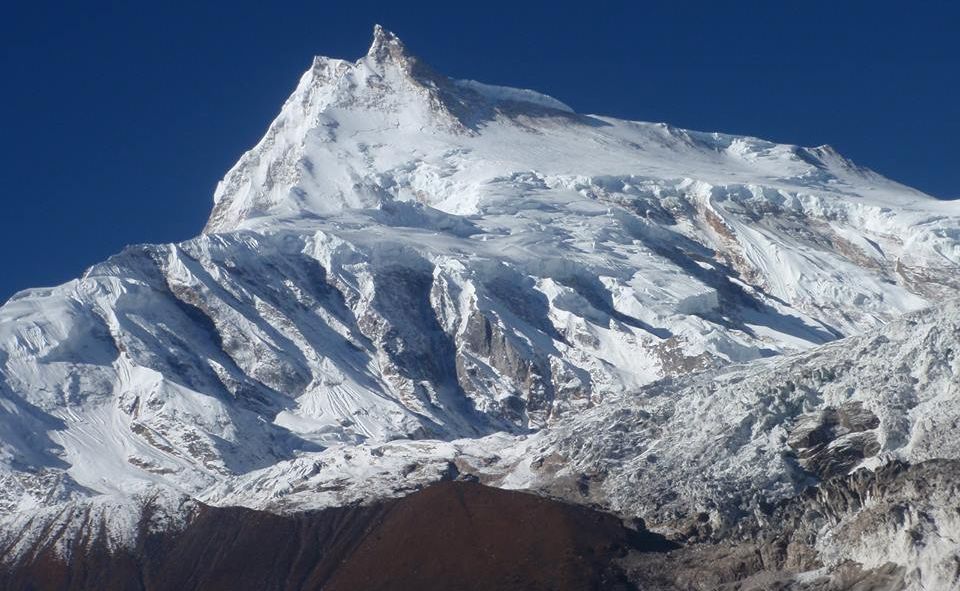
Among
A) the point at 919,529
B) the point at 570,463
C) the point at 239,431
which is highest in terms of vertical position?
the point at 239,431

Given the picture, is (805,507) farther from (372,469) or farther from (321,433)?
(321,433)

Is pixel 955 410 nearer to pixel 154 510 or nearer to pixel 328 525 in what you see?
pixel 328 525

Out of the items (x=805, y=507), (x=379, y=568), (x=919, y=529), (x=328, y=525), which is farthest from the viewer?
(x=328, y=525)

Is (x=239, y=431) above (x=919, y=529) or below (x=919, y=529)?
above

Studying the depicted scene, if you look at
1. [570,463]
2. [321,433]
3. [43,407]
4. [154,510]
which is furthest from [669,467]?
[43,407]

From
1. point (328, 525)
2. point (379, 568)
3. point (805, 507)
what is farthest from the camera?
point (328, 525)

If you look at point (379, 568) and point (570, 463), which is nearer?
point (379, 568)

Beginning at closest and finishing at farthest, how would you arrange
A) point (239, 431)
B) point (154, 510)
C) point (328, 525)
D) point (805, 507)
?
1. point (805, 507)
2. point (328, 525)
3. point (154, 510)
4. point (239, 431)

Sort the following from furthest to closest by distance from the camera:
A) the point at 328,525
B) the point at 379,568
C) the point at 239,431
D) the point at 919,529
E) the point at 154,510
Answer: the point at 239,431, the point at 154,510, the point at 328,525, the point at 379,568, the point at 919,529

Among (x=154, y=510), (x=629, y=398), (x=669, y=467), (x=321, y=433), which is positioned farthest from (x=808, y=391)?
(x=321, y=433)
